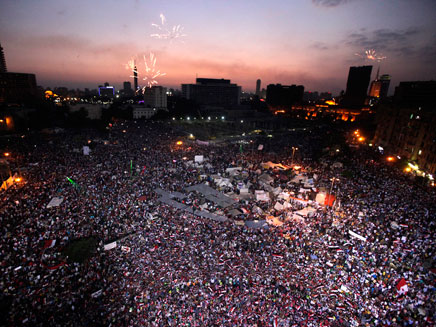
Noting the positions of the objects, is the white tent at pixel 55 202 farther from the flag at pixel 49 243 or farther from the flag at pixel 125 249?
the flag at pixel 125 249

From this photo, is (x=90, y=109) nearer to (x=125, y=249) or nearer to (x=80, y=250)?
(x=80, y=250)

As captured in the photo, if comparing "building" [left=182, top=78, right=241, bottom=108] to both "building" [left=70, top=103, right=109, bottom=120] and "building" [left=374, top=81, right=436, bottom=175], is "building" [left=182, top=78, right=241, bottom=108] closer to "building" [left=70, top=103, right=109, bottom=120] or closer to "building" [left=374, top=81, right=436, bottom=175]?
"building" [left=70, top=103, right=109, bottom=120]

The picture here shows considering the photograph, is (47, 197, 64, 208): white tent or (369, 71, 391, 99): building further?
(369, 71, 391, 99): building

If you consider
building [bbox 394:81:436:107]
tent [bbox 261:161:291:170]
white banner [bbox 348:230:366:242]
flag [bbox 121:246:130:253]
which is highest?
building [bbox 394:81:436:107]

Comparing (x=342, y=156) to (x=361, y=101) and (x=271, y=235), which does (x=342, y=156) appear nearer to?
(x=271, y=235)

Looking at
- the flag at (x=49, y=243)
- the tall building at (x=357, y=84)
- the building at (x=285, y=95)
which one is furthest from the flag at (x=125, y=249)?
the building at (x=285, y=95)

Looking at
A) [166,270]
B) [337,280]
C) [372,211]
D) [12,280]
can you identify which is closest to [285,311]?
[337,280]

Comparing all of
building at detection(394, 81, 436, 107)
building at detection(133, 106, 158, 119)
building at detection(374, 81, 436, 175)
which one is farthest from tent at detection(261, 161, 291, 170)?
building at detection(133, 106, 158, 119)

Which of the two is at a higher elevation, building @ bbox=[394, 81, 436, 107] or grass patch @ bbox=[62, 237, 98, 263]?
building @ bbox=[394, 81, 436, 107]
